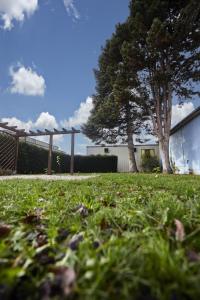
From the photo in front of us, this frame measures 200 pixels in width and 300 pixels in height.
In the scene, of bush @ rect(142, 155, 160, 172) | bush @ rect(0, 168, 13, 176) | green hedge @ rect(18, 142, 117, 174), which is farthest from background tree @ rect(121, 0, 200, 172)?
bush @ rect(142, 155, 160, 172)

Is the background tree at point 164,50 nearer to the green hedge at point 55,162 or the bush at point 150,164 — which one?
the green hedge at point 55,162

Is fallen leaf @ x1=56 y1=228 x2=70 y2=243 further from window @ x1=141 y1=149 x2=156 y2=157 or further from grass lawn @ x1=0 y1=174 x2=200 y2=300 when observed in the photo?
window @ x1=141 y1=149 x2=156 y2=157

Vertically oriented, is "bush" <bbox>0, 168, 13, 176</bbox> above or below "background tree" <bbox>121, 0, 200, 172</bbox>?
below

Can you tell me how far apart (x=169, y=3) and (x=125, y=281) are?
48.5ft

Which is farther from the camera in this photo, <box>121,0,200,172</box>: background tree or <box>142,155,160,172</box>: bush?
<box>142,155,160,172</box>: bush

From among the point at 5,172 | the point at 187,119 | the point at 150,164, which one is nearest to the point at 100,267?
the point at 5,172

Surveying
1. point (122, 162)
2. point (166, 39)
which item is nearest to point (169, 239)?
point (166, 39)

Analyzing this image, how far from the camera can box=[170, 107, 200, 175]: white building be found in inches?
504

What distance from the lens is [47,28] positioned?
32.2ft

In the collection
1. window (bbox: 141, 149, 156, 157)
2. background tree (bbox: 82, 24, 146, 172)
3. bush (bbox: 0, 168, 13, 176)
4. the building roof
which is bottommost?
bush (bbox: 0, 168, 13, 176)

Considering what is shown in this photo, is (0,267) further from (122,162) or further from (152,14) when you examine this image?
(122,162)

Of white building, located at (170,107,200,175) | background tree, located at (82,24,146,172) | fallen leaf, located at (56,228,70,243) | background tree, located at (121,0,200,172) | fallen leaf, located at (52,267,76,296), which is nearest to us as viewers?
fallen leaf, located at (52,267,76,296)

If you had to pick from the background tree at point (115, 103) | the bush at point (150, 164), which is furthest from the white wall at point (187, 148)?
the bush at point (150, 164)

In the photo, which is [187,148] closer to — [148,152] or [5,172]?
[5,172]
